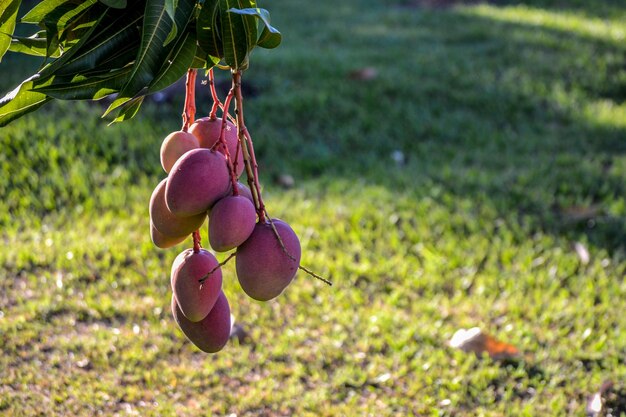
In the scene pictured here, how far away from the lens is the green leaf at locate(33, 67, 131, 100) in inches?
42.8

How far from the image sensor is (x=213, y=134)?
4.05 feet

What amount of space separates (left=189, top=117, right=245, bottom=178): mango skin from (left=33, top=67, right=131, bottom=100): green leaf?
157 mm

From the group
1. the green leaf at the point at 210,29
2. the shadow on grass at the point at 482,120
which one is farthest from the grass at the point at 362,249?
the green leaf at the point at 210,29

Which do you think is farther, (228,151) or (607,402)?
(607,402)

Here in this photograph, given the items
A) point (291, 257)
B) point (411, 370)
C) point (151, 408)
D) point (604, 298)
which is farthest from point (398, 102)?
point (291, 257)

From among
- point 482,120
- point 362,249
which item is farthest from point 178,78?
point 482,120

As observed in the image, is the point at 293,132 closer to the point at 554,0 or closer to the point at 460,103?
the point at 460,103

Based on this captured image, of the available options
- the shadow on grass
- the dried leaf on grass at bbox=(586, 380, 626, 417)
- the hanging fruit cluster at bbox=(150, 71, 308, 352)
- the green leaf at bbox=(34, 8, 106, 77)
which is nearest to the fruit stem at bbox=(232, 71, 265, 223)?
the hanging fruit cluster at bbox=(150, 71, 308, 352)

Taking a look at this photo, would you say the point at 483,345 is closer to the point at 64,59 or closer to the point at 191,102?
the point at 191,102

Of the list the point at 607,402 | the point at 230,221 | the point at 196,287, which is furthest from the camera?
the point at 607,402

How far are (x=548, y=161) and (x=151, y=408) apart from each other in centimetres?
246

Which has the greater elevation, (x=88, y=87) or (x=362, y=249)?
(x=88, y=87)

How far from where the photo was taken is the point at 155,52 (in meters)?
1.08

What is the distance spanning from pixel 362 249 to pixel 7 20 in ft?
6.42
